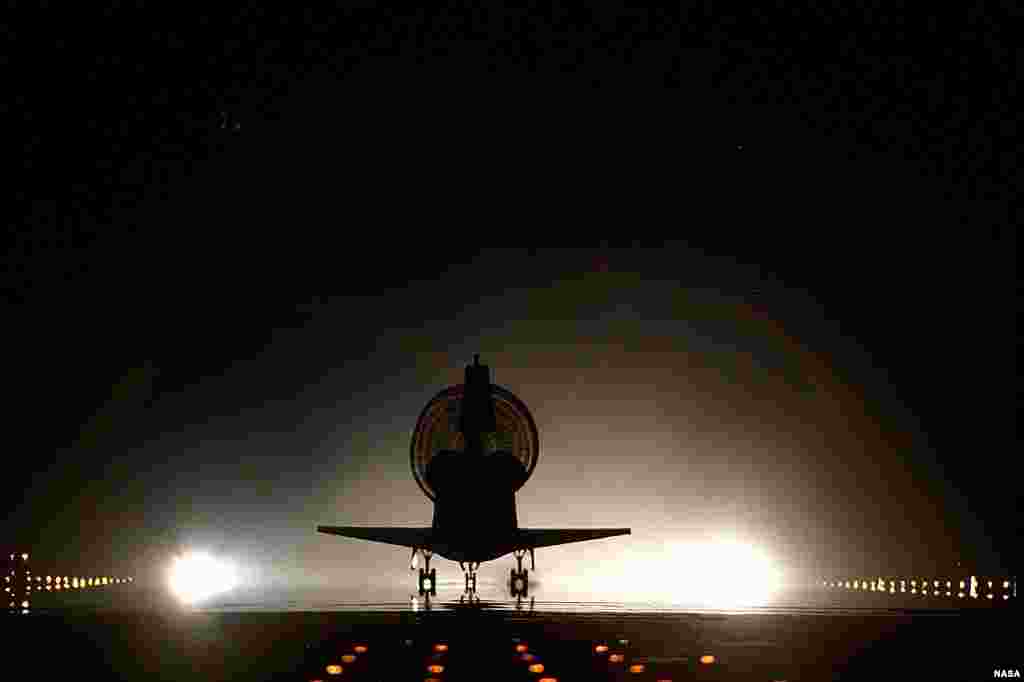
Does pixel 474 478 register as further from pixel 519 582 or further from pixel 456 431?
pixel 456 431

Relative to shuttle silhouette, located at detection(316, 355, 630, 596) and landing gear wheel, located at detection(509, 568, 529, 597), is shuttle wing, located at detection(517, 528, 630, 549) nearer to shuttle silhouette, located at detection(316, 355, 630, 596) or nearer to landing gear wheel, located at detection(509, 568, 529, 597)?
shuttle silhouette, located at detection(316, 355, 630, 596)

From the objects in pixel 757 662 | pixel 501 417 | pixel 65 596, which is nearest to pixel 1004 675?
pixel 757 662

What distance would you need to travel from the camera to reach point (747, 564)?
127 metres

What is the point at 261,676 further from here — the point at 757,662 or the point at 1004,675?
the point at 1004,675

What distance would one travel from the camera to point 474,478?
75.8 m

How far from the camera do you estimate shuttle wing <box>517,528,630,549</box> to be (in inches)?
3054

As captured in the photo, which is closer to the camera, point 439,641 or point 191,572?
point 439,641

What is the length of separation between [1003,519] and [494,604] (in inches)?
1739

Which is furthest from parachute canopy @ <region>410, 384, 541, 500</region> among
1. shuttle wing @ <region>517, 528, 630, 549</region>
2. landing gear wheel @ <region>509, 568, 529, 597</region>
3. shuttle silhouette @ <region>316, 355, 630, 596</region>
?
landing gear wheel @ <region>509, 568, 529, 597</region>

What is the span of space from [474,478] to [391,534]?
24.5ft

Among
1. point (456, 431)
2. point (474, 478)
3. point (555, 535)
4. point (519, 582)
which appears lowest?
point (519, 582)

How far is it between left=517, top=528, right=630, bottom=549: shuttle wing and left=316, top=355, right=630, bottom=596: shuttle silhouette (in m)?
0.05

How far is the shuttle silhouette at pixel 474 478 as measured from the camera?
75250mm

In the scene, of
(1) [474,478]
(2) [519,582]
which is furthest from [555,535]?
(1) [474,478]
